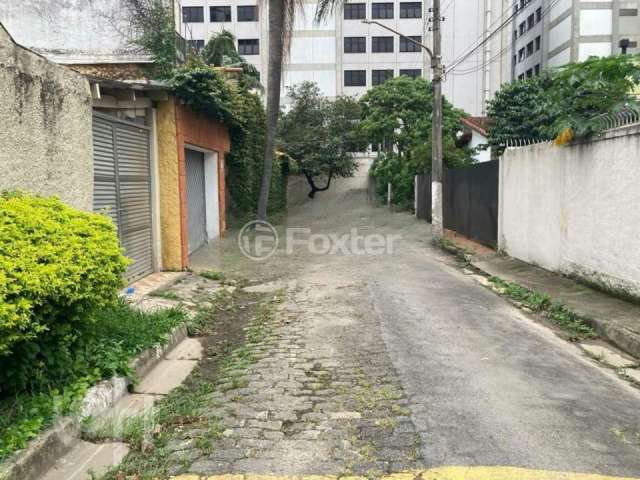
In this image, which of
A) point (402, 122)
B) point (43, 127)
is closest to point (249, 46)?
point (402, 122)

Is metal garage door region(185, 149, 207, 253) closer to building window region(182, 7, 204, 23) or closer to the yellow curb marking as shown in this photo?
the yellow curb marking

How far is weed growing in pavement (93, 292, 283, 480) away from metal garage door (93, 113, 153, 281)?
2972 millimetres

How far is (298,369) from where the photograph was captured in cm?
560

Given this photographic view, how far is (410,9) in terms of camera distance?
4775 centimetres

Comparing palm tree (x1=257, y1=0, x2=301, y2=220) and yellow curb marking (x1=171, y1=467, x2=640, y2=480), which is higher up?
palm tree (x1=257, y1=0, x2=301, y2=220)

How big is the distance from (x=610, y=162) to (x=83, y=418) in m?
7.62

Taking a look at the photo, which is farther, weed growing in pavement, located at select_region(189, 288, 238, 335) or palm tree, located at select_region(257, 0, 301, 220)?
palm tree, located at select_region(257, 0, 301, 220)

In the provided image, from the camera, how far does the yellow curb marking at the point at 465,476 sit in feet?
11.2

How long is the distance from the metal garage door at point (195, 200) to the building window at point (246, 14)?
115ft

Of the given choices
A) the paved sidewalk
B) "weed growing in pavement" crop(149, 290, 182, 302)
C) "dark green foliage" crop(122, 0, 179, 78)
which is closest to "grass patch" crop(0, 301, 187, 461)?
"weed growing in pavement" crop(149, 290, 182, 302)

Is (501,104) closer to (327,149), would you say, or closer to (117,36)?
(327,149)

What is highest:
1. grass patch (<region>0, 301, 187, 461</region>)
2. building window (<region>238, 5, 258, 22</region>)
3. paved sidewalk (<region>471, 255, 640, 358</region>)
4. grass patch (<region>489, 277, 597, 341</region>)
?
building window (<region>238, 5, 258, 22</region>)

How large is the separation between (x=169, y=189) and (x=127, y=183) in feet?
5.05

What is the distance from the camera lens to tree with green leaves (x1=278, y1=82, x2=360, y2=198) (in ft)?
114
